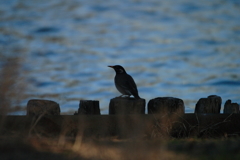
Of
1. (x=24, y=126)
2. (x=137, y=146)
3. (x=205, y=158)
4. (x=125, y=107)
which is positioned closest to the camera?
(x=205, y=158)

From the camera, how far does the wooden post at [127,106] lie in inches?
231

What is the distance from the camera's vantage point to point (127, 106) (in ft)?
19.3

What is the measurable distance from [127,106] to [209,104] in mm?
1323

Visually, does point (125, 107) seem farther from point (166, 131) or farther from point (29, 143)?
point (29, 143)

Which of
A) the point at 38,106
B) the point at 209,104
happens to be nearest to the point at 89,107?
the point at 38,106

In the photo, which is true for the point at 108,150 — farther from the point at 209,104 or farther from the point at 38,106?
the point at 209,104

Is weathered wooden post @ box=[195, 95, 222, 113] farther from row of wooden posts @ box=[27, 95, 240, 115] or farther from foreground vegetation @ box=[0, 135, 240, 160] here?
foreground vegetation @ box=[0, 135, 240, 160]

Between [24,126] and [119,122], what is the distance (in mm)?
1346

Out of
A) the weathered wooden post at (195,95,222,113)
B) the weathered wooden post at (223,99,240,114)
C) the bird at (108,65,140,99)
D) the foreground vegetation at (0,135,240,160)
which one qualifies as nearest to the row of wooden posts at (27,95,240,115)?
the weathered wooden post at (195,95,222,113)

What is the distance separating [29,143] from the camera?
3805mm

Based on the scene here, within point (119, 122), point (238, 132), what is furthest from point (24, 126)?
point (238, 132)

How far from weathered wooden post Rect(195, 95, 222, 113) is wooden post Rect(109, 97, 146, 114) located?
A: 37.9 inches

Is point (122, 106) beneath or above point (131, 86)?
beneath

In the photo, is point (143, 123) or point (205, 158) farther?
point (143, 123)
